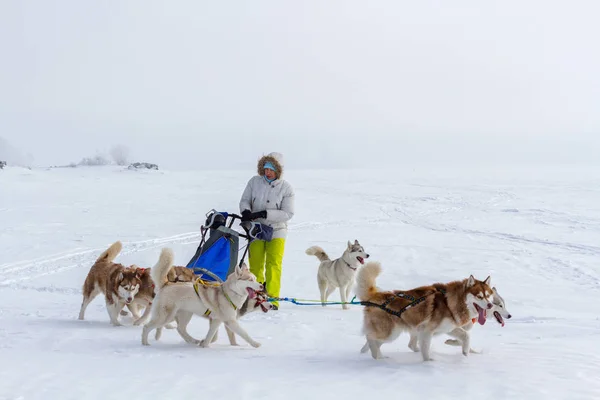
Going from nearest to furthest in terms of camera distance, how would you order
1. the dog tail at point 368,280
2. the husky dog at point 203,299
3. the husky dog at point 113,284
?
the dog tail at point 368,280, the husky dog at point 203,299, the husky dog at point 113,284

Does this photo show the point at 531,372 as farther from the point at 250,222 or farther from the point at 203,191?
the point at 203,191

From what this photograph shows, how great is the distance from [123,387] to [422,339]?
7.59 ft

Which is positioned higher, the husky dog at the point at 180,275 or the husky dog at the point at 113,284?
the husky dog at the point at 180,275

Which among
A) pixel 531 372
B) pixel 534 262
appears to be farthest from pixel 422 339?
pixel 534 262

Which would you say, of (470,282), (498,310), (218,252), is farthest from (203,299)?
(498,310)

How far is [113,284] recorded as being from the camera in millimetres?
6023

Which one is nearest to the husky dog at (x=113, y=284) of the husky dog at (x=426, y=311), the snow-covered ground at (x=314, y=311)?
the snow-covered ground at (x=314, y=311)

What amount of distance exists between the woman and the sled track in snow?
14.3 ft

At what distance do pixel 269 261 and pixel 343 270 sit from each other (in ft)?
3.50

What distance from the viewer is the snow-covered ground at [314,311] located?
386 cm

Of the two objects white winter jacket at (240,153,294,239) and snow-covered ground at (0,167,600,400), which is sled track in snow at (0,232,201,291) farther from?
white winter jacket at (240,153,294,239)

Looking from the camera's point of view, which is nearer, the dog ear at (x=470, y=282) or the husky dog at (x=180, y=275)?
the dog ear at (x=470, y=282)

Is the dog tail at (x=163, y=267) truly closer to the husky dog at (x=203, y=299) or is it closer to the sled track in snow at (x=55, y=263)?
the husky dog at (x=203, y=299)

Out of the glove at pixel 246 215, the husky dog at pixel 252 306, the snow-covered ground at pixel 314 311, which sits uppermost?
the glove at pixel 246 215
